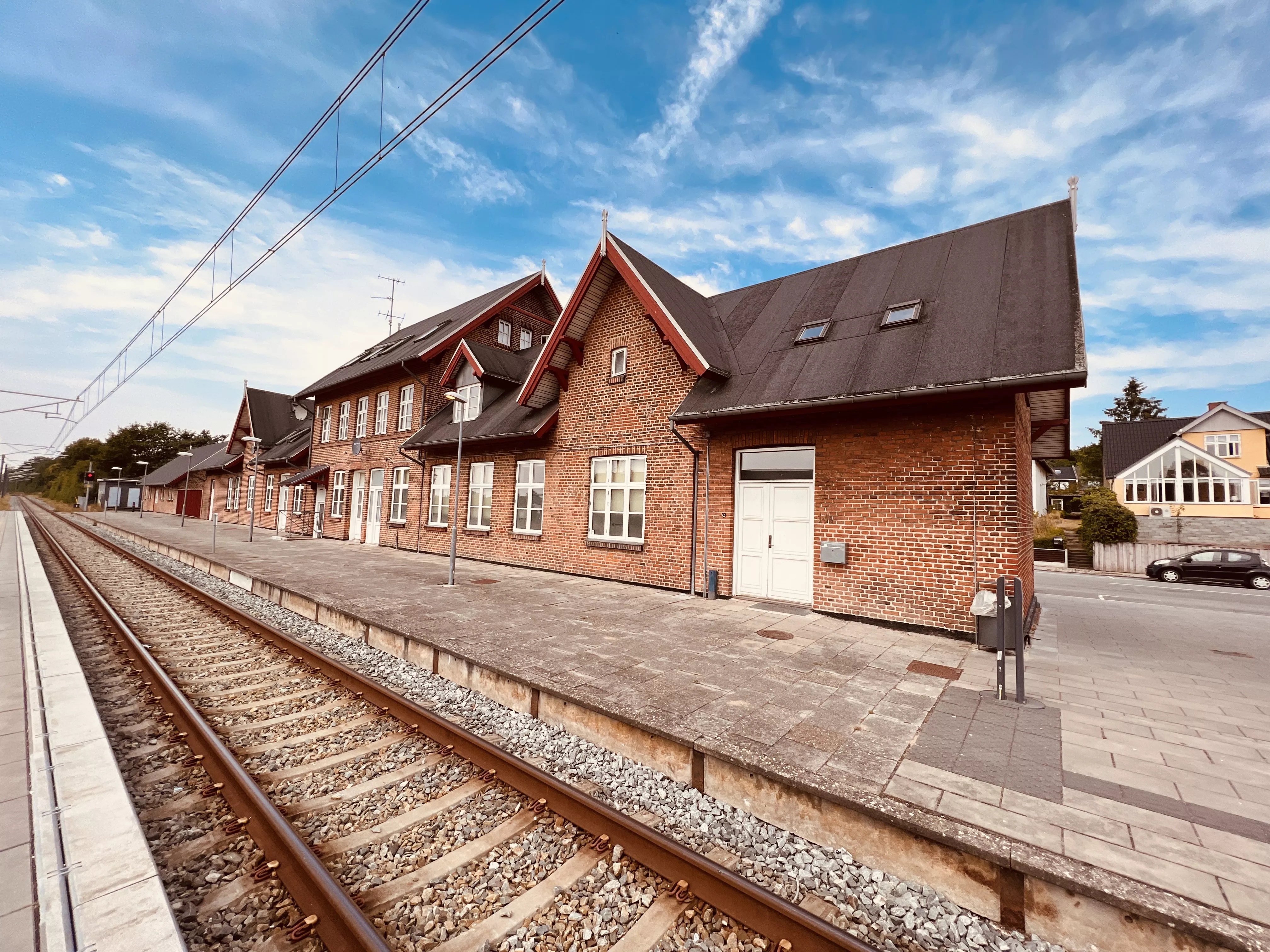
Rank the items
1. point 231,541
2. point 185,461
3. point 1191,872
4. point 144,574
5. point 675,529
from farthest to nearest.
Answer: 1. point 185,461
2. point 231,541
3. point 144,574
4. point 675,529
5. point 1191,872

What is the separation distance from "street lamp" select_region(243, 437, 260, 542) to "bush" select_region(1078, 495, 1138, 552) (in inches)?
1533

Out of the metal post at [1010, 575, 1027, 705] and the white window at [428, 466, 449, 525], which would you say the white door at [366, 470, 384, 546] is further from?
the metal post at [1010, 575, 1027, 705]

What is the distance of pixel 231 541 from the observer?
2039cm

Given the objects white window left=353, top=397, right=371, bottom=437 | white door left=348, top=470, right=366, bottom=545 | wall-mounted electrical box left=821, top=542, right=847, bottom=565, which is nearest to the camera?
wall-mounted electrical box left=821, top=542, right=847, bottom=565

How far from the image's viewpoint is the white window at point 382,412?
20.2 m

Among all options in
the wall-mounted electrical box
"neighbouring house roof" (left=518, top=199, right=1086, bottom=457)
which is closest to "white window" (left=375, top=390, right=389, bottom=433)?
"neighbouring house roof" (left=518, top=199, right=1086, bottom=457)

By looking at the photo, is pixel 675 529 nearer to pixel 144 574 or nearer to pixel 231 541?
pixel 144 574

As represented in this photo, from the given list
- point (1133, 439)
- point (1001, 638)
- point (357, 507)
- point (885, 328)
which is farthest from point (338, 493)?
point (1133, 439)

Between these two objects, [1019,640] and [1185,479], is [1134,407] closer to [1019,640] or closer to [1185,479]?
[1185,479]

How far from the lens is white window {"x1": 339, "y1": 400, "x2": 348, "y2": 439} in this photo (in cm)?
2253

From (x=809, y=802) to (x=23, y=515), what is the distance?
66031mm

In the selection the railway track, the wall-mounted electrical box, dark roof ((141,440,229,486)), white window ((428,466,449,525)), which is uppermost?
dark roof ((141,440,229,486))

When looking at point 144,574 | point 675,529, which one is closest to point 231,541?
point 144,574

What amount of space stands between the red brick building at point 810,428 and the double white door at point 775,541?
0.03 metres
